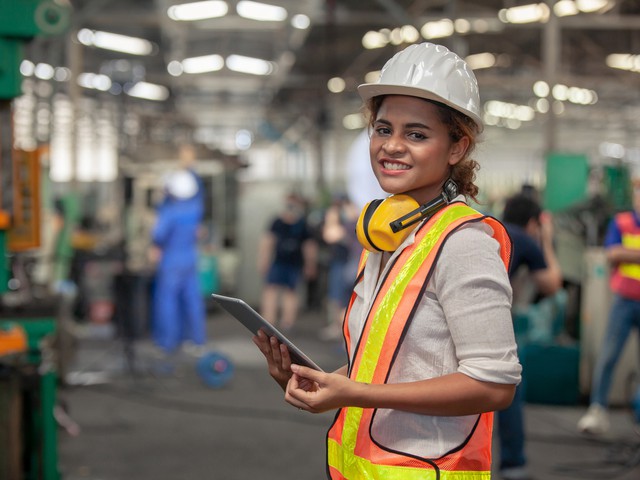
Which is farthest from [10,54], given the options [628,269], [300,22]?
[300,22]

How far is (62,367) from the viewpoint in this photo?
7117 mm

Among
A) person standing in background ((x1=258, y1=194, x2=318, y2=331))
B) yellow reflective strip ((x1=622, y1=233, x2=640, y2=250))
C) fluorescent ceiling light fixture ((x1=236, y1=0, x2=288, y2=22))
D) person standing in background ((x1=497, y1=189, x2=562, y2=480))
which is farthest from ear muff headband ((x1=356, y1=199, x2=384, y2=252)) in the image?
fluorescent ceiling light fixture ((x1=236, y1=0, x2=288, y2=22))

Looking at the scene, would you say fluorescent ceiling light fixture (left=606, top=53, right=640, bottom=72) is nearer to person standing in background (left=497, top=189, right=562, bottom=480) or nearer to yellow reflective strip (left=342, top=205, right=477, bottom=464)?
person standing in background (left=497, top=189, right=562, bottom=480)

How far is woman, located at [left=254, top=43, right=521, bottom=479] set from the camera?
1.46m

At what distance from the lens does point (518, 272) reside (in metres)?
4.36

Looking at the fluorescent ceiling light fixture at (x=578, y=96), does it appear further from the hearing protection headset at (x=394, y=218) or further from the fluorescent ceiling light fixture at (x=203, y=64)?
the hearing protection headset at (x=394, y=218)

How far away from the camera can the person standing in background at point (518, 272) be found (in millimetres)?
4129

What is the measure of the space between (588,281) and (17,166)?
4.43 m

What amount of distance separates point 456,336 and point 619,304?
14.0ft

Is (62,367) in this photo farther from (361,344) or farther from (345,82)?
(345,82)

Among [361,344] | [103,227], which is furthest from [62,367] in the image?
[103,227]

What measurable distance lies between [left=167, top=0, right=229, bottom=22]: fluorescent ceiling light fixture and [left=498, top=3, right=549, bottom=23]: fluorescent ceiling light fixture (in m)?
3.62

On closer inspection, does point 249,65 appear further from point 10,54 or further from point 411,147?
point 411,147

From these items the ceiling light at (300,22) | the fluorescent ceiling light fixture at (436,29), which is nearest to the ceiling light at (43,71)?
→ the ceiling light at (300,22)
